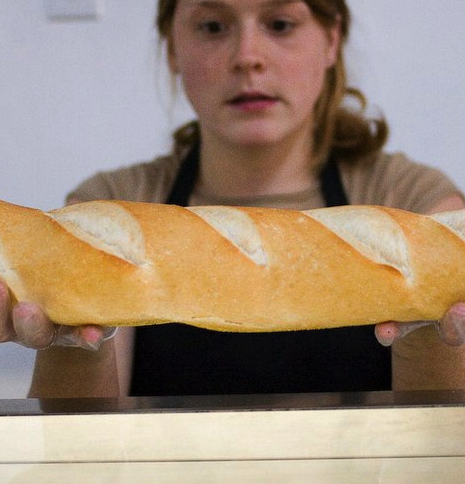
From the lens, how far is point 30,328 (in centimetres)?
65

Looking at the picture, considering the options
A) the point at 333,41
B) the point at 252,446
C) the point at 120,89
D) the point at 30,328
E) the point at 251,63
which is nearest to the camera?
the point at 252,446

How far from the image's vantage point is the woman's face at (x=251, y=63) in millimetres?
1074

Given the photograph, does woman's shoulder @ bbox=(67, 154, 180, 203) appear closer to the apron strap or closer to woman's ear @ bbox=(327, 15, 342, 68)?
the apron strap

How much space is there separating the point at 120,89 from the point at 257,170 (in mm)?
551

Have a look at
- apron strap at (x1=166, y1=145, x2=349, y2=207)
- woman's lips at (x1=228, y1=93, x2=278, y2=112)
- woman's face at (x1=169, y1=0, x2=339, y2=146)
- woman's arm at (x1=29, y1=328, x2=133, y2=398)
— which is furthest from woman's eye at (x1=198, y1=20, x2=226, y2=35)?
woman's arm at (x1=29, y1=328, x2=133, y2=398)

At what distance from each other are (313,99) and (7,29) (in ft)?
2.80

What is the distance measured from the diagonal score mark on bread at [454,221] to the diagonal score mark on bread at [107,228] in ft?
1.06

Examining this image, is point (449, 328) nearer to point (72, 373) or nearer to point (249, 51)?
point (72, 373)

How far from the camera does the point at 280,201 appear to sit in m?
1.22

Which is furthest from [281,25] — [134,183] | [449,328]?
[449,328]

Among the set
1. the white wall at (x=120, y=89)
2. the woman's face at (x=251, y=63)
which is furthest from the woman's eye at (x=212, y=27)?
the white wall at (x=120, y=89)

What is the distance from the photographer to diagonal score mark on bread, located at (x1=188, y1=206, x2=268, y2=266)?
684 millimetres

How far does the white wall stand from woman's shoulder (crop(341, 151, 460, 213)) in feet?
1.18

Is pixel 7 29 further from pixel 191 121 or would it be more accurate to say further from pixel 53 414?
pixel 53 414
